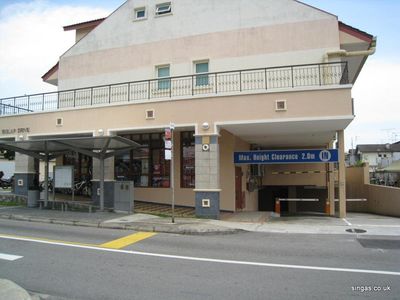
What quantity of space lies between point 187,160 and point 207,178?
370cm

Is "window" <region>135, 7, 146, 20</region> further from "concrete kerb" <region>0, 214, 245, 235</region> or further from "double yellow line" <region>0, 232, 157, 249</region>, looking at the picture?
"double yellow line" <region>0, 232, 157, 249</region>

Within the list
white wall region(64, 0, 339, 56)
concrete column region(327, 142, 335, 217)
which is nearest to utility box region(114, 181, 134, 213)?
white wall region(64, 0, 339, 56)

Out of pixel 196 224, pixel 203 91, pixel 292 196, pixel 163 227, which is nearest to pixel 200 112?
pixel 203 91

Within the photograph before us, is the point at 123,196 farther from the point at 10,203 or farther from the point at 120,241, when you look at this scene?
the point at 10,203

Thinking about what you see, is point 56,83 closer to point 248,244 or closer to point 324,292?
point 248,244

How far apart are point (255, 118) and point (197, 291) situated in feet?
30.9

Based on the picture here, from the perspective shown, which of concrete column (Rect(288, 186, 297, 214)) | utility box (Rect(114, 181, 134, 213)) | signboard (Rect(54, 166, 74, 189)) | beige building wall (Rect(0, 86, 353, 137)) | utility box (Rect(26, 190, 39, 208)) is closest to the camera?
beige building wall (Rect(0, 86, 353, 137))

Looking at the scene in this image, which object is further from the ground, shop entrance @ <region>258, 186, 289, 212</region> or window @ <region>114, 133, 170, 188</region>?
window @ <region>114, 133, 170, 188</region>

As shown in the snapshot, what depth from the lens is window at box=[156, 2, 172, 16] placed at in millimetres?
19092

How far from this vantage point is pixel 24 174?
1970 cm

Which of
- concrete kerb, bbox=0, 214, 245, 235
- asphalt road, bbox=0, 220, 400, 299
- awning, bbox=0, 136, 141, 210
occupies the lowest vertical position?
asphalt road, bbox=0, 220, 400, 299

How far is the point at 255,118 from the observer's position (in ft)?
47.2

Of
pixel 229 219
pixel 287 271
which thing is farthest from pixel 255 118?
pixel 287 271

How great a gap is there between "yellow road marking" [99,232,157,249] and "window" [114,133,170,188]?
7278 millimetres
